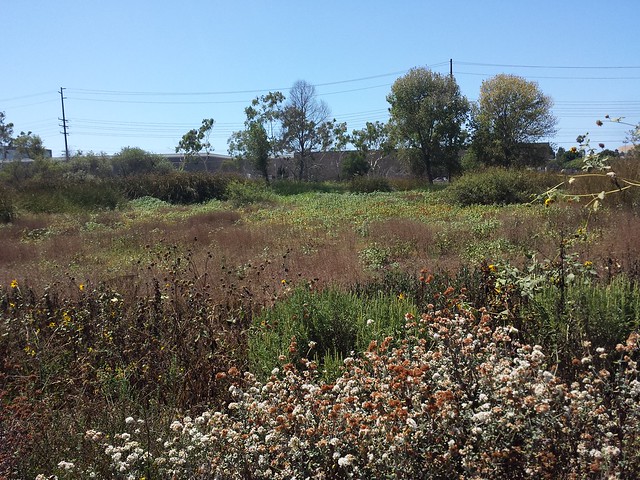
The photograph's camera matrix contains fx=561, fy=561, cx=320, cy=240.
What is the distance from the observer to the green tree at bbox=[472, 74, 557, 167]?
37406 millimetres

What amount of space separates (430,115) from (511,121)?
17.9ft

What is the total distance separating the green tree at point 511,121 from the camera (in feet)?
123

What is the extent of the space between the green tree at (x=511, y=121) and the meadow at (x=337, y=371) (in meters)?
29.5

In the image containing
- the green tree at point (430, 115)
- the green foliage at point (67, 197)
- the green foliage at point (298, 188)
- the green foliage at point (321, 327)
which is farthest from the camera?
the green tree at point (430, 115)

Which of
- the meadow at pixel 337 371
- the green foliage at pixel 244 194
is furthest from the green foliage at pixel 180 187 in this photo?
the meadow at pixel 337 371

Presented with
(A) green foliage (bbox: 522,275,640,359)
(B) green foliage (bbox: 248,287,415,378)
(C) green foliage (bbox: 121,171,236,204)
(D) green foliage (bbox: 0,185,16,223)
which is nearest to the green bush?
(C) green foliage (bbox: 121,171,236,204)

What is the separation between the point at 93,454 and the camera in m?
2.73

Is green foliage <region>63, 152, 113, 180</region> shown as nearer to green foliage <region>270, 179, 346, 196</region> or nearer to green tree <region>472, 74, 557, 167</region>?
green foliage <region>270, 179, 346, 196</region>

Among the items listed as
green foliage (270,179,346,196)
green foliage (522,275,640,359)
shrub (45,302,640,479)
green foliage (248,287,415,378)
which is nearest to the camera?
shrub (45,302,640,479)

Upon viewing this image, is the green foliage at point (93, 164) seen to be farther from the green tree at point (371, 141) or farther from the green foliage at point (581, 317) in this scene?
the green foliage at point (581, 317)

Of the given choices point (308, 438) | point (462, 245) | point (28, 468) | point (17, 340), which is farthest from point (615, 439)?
point (462, 245)

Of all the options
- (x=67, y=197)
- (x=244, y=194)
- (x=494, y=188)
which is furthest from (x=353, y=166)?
(x=494, y=188)

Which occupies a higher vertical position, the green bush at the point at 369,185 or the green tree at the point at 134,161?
the green tree at the point at 134,161

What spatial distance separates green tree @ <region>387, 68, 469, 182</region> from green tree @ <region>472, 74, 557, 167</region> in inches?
67.1
